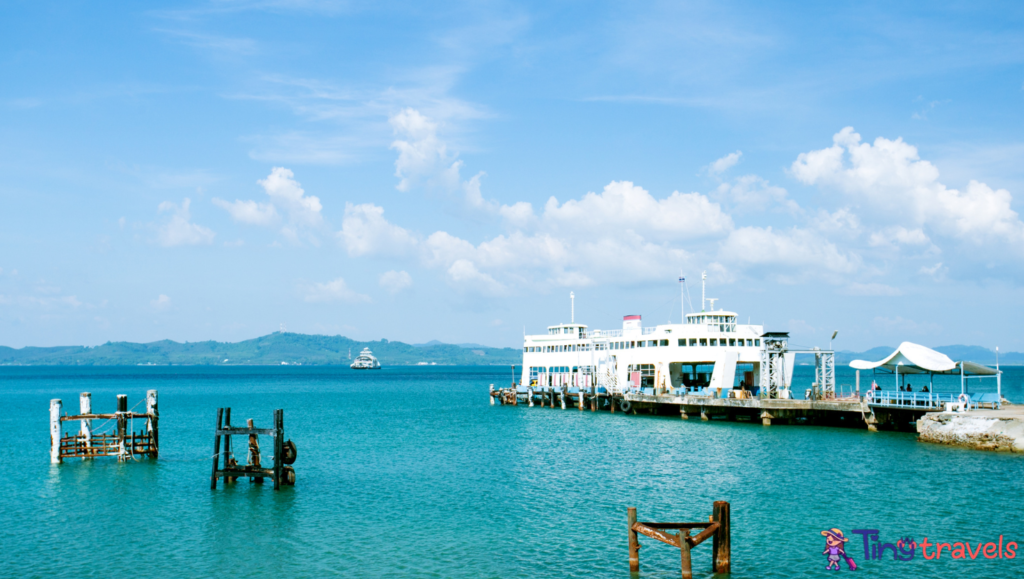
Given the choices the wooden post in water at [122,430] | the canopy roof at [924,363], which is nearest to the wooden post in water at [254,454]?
the wooden post in water at [122,430]

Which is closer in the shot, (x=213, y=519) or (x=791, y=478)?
(x=213, y=519)

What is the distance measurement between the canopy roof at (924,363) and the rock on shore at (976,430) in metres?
3.22

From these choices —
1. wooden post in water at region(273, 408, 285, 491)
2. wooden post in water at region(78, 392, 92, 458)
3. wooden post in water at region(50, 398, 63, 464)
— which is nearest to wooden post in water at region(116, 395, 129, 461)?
wooden post in water at region(78, 392, 92, 458)

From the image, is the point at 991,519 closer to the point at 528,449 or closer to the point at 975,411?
the point at 975,411

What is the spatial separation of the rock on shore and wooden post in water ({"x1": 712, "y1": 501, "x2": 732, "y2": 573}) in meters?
26.2

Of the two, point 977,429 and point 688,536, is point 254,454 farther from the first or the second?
point 977,429

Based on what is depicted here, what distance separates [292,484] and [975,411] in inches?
1403

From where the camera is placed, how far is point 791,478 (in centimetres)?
3244

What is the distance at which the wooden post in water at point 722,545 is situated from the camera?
18.9 meters

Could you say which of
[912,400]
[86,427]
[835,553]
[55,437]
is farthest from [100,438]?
[912,400]

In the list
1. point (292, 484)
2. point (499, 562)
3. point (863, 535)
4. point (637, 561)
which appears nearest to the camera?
point (637, 561)

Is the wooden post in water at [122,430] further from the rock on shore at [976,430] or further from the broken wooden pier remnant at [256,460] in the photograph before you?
the rock on shore at [976,430]

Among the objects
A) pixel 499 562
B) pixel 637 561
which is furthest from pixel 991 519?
pixel 499 562

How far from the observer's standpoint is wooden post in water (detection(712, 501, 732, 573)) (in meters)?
18.9
